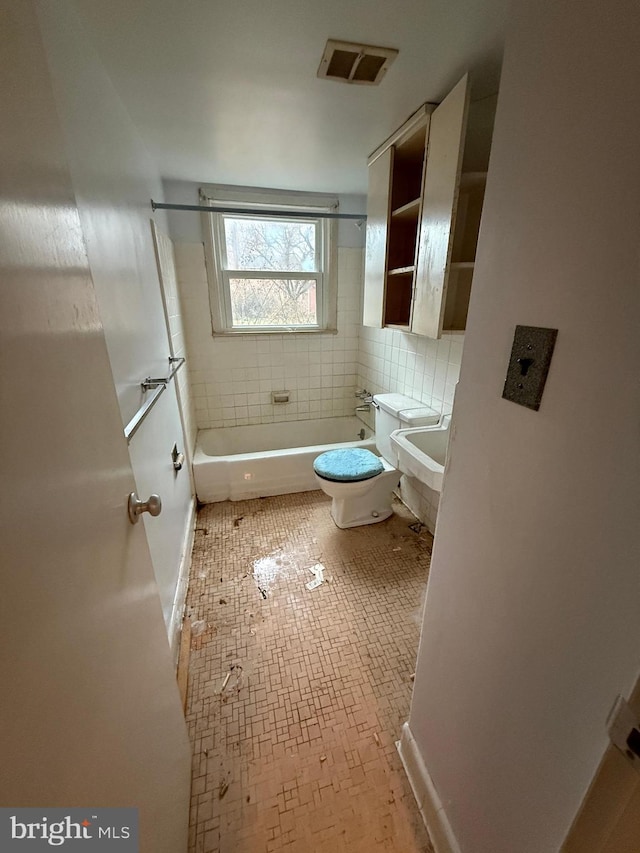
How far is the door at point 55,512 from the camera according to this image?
1.10 feet

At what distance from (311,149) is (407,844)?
9.02ft

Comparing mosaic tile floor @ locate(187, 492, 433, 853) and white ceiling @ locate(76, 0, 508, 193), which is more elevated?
white ceiling @ locate(76, 0, 508, 193)

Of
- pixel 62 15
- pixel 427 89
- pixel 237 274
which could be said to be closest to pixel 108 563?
pixel 62 15

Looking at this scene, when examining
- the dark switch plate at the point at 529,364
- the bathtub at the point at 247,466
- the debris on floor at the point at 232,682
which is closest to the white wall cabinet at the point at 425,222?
the dark switch plate at the point at 529,364

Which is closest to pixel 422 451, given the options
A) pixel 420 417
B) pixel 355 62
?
pixel 420 417

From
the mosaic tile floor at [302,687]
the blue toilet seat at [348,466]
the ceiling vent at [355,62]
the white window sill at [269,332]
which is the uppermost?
the ceiling vent at [355,62]

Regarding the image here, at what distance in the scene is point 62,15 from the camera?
32.1 inches

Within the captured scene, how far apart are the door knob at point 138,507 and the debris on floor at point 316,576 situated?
118 centimetres

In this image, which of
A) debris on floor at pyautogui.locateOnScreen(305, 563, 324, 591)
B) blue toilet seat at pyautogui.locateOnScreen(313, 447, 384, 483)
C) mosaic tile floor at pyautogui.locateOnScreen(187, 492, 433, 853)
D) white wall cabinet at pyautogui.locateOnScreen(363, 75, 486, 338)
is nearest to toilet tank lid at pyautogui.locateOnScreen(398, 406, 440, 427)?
blue toilet seat at pyautogui.locateOnScreen(313, 447, 384, 483)

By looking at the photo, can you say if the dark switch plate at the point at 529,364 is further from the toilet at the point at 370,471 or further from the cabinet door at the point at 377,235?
the cabinet door at the point at 377,235

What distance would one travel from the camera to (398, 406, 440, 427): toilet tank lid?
5.88 feet

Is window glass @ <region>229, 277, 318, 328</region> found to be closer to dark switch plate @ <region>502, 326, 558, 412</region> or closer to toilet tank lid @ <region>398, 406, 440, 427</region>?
toilet tank lid @ <region>398, 406, 440, 427</region>

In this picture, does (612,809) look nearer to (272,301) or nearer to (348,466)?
(348,466)

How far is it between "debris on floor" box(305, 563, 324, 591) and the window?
5.99ft
